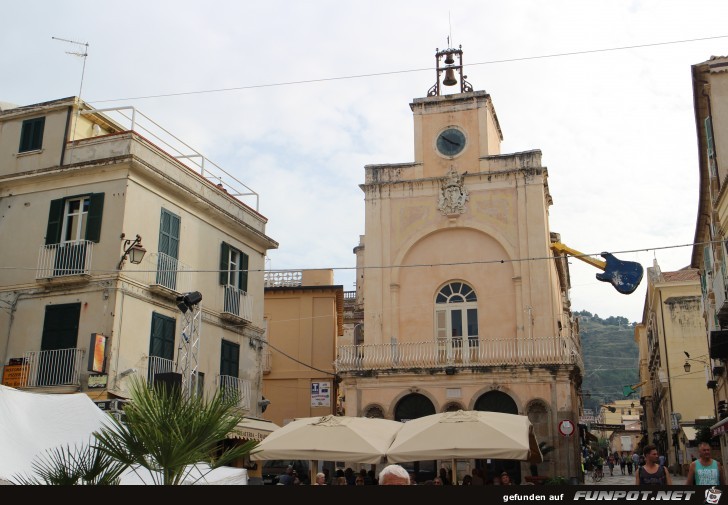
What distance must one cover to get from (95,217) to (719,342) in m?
16.4

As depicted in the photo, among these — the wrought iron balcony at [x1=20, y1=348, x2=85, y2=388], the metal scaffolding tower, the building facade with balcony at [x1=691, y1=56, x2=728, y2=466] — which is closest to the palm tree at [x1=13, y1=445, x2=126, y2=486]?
the metal scaffolding tower

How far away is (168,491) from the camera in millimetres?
4176

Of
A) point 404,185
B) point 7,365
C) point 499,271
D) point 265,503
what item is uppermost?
point 404,185

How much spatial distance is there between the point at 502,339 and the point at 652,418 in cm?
4174

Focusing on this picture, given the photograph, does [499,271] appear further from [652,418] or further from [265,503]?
[652,418]

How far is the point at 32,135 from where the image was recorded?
2114 centimetres

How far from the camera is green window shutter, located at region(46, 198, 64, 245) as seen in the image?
785 inches

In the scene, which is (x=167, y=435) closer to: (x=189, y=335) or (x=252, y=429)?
(x=189, y=335)

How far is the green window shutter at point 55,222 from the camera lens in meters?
19.9

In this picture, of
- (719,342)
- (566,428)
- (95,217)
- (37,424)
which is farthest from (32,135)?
→ (719,342)

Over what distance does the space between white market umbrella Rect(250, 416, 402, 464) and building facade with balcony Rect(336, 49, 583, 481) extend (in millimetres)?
11969

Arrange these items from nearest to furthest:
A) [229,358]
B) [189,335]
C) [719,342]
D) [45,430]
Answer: [45,430]
[189,335]
[719,342]
[229,358]

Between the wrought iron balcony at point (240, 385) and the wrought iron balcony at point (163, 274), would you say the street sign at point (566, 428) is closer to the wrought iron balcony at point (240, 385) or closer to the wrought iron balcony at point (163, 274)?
the wrought iron balcony at point (240, 385)

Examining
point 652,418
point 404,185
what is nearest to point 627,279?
point 404,185
